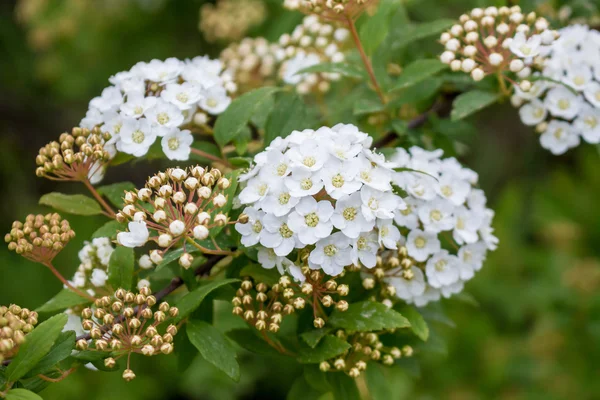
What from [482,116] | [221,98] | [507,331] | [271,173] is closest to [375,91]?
[221,98]

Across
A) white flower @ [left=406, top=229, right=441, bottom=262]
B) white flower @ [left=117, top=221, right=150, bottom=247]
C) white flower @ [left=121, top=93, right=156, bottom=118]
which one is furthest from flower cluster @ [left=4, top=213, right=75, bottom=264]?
white flower @ [left=406, top=229, right=441, bottom=262]

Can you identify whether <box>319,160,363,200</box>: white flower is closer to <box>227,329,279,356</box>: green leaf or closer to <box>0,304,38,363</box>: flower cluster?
<box>227,329,279,356</box>: green leaf

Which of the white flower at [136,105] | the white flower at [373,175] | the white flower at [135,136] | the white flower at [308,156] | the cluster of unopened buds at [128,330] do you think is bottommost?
the cluster of unopened buds at [128,330]

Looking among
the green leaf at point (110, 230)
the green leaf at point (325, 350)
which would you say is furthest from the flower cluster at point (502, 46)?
the green leaf at point (110, 230)

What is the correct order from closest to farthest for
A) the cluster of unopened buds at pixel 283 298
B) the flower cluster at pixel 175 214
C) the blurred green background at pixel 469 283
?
the flower cluster at pixel 175 214
the cluster of unopened buds at pixel 283 298
the blurred green background at pixel 469 283

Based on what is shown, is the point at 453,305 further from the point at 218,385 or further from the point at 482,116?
the point at 482,116

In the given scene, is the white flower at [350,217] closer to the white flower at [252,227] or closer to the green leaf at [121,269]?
the white flower at [252,227]

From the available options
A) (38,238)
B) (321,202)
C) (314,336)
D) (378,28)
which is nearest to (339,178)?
(321,202)
